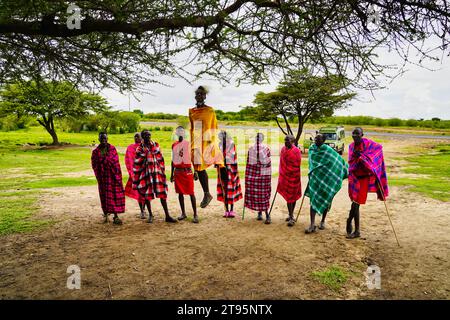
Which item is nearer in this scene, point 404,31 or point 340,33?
point 404,31

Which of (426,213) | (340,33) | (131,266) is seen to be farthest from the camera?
(426,213)

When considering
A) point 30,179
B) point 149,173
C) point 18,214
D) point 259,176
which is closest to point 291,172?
point 259,176

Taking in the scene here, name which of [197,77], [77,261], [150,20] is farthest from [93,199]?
[150,20]

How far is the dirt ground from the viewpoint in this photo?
13.0 feet

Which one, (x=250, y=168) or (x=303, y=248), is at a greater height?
(x=250, y=168)

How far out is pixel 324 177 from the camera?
6.28 metres

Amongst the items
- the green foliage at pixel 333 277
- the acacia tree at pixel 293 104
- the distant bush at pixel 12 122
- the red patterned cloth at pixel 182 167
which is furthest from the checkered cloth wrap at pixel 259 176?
the distant bush at pixel 12 122

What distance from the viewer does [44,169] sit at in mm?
17219

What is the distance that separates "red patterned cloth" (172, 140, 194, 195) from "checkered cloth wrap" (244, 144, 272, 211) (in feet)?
4.34

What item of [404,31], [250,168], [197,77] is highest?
[404,31]

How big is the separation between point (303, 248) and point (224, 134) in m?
2.76

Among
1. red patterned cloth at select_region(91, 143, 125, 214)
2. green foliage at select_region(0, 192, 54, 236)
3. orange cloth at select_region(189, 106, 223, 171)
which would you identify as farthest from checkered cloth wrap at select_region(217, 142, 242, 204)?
green foliage at select_region(0, 192, 54, 236)
